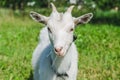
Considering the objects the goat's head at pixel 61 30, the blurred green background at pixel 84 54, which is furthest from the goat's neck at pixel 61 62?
the blurred green background at pixel 84 54

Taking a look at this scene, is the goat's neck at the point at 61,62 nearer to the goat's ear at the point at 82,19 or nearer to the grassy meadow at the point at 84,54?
the goat's ear at the point at 82,19

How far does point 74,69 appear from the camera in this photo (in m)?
6.72

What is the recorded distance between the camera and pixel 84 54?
459 inches

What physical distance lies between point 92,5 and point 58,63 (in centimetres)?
1992

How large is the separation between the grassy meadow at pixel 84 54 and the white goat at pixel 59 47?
257 centimetres

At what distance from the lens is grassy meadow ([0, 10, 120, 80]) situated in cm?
955

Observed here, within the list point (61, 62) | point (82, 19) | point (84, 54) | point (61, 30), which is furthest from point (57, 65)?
point (84, 54)

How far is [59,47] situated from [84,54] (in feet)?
19.5

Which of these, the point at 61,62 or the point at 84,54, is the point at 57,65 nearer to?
the point at 61,62

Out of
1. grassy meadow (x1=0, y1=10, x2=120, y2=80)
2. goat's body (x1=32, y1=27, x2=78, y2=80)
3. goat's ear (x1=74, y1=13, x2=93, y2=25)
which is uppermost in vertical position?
goat's ear (x1=74, y1=13, x2=93, y2=25)

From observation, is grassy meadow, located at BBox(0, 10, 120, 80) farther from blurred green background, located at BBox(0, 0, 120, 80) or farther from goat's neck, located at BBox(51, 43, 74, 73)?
goat's neck, located at BBox(51, 43, 74, 73)

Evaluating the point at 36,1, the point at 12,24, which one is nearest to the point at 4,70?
the point at 12,24

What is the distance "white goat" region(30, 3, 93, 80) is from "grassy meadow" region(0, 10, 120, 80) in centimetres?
257

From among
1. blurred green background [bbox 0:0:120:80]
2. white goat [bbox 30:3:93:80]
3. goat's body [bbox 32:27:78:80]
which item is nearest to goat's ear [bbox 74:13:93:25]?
white goat [bbox 30:3:93:80]
